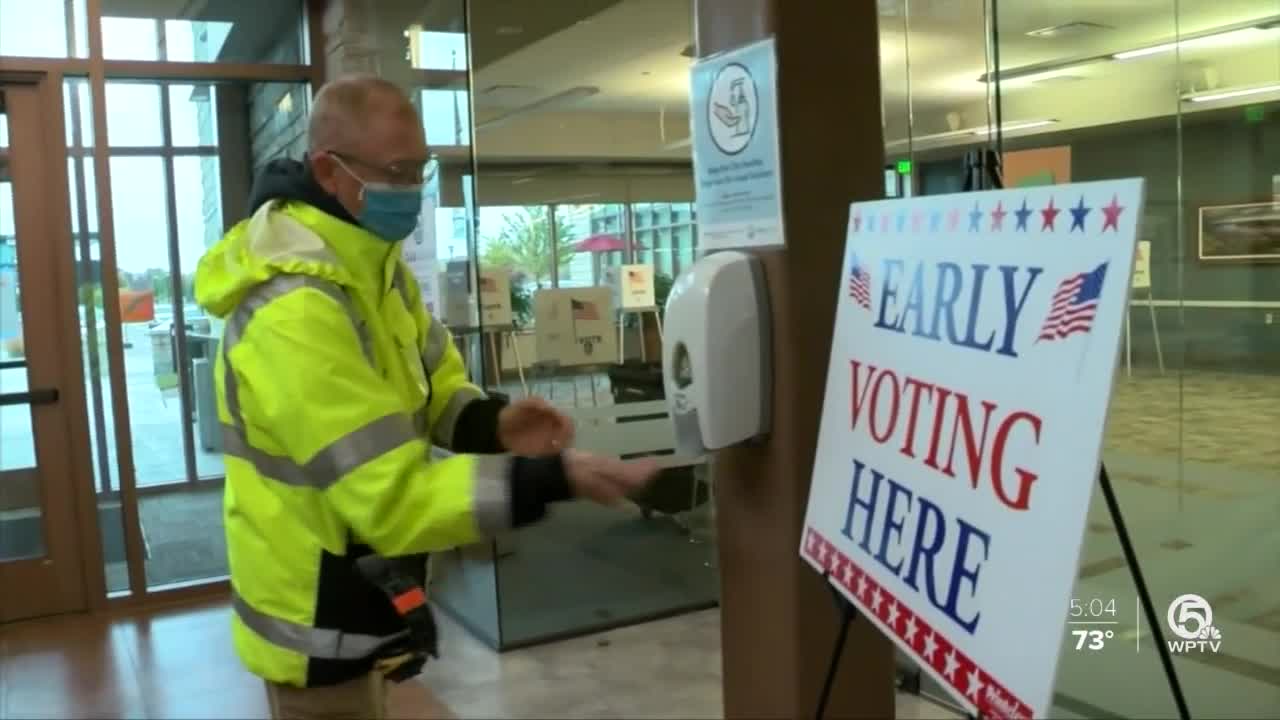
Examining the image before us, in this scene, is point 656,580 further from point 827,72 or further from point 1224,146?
point 827,72

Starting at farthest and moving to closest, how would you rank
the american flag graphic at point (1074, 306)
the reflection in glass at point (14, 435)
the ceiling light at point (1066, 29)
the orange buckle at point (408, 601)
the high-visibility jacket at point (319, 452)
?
1. the reflection in glass at point (14, 435)
2. the ceiling light at point (1066, 29)
3. the orange buckle at point (408, 601)
4. the high-visibility jacket at point (319, 452)
5. the american flag graphic at point (1074, 306)

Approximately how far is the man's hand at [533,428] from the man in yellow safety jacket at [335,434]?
184 millimetres

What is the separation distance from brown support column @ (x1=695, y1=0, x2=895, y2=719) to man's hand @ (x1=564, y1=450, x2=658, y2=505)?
51 centimetres

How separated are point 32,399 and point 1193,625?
4537 mm

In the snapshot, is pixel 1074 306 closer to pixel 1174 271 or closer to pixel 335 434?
pixel 335 434

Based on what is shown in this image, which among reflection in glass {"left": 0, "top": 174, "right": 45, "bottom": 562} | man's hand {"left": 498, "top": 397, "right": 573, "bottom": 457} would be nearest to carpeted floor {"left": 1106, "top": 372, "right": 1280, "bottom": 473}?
man's hand {"left": 498, "top": 397, "right": 573, "bottom": 457}

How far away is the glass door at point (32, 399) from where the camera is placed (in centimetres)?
459

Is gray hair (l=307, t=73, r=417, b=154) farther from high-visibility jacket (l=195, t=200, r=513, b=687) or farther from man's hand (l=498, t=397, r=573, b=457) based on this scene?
man's hand (l=498, t=397, r=573, b=457)

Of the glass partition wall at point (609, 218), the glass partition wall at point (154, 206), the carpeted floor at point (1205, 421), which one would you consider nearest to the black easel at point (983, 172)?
the glass partition wall at point (609, 218)

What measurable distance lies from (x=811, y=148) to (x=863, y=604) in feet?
2.79

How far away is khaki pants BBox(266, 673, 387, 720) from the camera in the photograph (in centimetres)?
168

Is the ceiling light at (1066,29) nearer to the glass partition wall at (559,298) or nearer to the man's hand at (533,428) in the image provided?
the glass partition wall at (559,298)

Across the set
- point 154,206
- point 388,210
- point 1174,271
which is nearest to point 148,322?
point 154,206

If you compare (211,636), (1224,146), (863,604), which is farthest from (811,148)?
(211,636)
